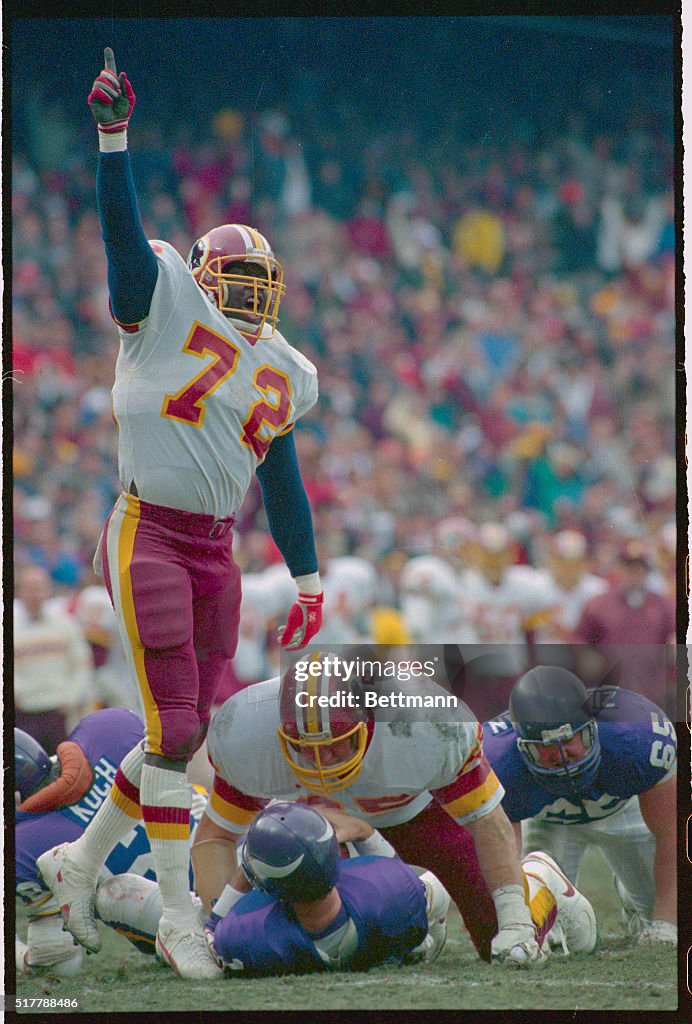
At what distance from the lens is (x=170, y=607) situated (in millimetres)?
2816

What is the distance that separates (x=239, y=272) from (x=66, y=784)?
4.56 feet

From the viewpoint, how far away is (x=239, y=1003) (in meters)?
2.74

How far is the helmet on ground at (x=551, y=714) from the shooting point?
3.08m

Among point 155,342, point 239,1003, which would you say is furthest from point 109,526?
point 239,1003

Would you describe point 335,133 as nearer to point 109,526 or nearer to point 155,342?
point 155,342

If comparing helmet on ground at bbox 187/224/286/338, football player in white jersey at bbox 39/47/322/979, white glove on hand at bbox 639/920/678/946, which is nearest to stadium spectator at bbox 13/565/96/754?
football player in white jersey at bbox 39/47/322/979

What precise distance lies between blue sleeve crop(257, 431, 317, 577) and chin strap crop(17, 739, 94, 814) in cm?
77

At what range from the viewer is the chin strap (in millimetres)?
3078

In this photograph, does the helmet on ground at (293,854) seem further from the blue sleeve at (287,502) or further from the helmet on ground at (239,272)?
the helmet on ground at (239,272)

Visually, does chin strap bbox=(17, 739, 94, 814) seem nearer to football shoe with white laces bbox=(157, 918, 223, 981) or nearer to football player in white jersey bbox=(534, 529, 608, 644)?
football shoe with white laces bbox=(157, 918, 223, 981)

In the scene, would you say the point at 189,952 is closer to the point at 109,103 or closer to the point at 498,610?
the point at 498,610

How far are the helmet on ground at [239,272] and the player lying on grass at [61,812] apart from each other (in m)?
1.11

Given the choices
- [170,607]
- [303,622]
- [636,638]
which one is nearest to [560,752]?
[636,638]

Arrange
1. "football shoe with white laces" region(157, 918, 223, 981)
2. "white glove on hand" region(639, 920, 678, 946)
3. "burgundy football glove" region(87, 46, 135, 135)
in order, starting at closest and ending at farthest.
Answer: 1. "burgundy football glove" region(87, 46, 135, 135)
2. "football shoe with white laces" region(157, 918, 223, 981)
3. "white glove on hand" region(639, 920, 678, 946)
